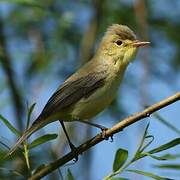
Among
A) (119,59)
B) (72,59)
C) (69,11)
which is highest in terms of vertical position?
(69,11)

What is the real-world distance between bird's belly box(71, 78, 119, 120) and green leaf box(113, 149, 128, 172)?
1.80m

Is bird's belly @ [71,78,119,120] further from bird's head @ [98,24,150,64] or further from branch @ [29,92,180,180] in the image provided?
branch @ [29,92,180,180]

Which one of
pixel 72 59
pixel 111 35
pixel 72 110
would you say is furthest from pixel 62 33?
pixel 72 110

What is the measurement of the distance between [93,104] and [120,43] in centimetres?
82

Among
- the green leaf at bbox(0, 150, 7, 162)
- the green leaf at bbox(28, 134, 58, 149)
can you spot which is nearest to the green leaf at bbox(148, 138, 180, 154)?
the green leaf at bbox(28, 134, 58, 149)

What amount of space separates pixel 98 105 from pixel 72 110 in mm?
190

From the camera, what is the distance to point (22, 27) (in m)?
6.04

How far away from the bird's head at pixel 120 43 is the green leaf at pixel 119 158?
217 cm

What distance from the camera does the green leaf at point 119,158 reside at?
245 centimetres

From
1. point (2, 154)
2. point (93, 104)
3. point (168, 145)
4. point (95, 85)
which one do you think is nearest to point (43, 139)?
point (2, 154)

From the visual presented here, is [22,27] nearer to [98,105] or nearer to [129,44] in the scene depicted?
[129,44]

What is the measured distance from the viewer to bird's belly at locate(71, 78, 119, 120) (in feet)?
14.0

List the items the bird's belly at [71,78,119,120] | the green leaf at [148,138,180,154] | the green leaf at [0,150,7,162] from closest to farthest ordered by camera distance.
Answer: the green leaf at [148,138,180,154]
the green leaf at [0,150,7,162]
the bird's belly at [71,78,119,120]

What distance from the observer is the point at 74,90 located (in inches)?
173
